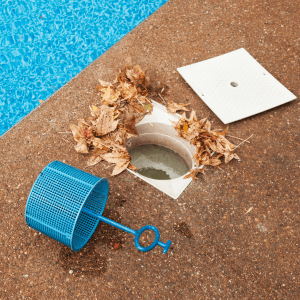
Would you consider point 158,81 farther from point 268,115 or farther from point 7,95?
point 7,95

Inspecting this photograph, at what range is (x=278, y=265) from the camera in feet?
5.69

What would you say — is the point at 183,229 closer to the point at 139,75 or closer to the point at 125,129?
the point at 125,129

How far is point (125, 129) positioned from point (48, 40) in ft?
7.01

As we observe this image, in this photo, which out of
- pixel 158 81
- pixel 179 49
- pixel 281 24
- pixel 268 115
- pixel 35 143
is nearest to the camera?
pixel 35 143

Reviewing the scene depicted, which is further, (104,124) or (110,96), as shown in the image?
(110,96)

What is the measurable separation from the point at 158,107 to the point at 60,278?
5.20ft

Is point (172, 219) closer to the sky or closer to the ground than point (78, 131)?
closer to the ground

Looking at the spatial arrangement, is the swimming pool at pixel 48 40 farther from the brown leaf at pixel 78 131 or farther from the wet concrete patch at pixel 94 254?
the wet concrete patch at pixel 94 254

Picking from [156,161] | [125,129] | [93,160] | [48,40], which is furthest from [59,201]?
[48,40]

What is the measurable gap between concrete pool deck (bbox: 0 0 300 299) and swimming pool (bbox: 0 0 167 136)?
81 centimetres

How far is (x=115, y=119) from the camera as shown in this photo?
218 centimetres

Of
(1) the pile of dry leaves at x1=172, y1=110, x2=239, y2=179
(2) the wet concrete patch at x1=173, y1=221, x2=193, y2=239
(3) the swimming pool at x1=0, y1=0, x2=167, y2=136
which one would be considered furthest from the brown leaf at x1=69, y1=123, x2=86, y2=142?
(3) the swimming pool at x1=0, y1=0, x2=167, y2=136

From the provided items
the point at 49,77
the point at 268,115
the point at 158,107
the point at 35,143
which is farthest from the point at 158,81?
the point at 49,77

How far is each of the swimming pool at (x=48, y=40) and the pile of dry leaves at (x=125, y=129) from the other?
121 cm
